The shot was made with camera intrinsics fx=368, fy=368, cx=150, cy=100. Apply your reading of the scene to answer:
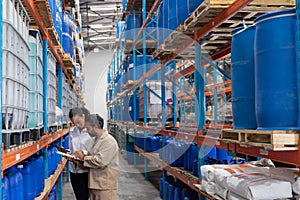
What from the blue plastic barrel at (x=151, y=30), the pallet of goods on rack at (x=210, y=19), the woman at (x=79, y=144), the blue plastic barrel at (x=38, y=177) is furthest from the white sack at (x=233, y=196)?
the blue plastic barrel at (x=151, y=30)

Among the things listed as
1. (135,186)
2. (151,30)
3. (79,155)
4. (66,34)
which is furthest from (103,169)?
(151,30)

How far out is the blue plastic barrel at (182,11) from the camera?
14.8 feet

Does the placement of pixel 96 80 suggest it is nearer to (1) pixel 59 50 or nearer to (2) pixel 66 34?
(2) pixel 66 34

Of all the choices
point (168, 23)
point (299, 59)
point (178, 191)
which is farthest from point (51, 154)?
point (299, 59)

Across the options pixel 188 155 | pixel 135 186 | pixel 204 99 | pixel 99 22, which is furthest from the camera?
pixel 99 22

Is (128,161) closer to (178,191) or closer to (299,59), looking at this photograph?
(178,191)

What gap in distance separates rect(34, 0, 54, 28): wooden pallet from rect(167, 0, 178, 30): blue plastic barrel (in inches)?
64.4

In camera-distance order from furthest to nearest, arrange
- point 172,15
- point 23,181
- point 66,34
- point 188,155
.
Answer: point 66,34
point 188,155
point 172,15
point 23,181

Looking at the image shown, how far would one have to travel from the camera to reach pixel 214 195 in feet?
11.7

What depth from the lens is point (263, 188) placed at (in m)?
2.64

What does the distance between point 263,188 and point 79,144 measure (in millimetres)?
3511

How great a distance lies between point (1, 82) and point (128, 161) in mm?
11480

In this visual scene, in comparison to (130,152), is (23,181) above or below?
above

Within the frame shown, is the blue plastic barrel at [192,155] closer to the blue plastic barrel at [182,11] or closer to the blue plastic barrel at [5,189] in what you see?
the blue plastic barrel at [182,11]
